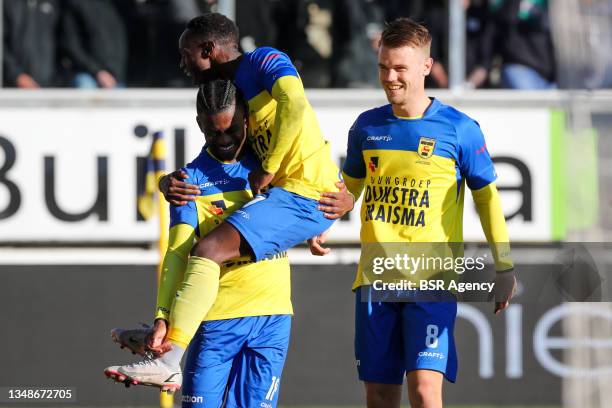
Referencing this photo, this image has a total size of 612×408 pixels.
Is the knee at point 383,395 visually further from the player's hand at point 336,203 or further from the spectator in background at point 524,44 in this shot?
the spectator in background at point 524,44

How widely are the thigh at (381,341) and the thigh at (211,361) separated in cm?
65

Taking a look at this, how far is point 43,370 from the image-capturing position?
888 centimetres

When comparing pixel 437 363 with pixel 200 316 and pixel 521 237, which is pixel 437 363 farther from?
pixel 521 237

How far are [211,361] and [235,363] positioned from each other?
0.18 m

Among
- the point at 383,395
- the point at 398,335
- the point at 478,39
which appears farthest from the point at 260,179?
the point at 478,39

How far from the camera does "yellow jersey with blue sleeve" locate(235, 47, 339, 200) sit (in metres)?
5.50

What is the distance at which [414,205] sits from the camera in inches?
232

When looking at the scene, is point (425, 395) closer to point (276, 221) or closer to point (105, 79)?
point (276, 221)

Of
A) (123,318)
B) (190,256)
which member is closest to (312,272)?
(123,318)

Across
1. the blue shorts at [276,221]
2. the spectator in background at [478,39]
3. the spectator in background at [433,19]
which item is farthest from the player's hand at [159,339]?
the spectator in background at [478,39]

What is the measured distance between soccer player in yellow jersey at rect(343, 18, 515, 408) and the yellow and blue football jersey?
510mm

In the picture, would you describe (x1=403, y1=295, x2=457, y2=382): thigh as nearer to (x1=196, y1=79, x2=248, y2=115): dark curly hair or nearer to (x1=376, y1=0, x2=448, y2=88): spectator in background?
(x1=196, y1=79, x2=248, y2=115): dark curly hair

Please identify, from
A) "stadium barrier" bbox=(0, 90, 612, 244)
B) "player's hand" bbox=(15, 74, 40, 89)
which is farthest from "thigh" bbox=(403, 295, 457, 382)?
"player's hand" bbox=(15, 74, 40, 89)

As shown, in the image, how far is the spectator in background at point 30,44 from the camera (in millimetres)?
9312
